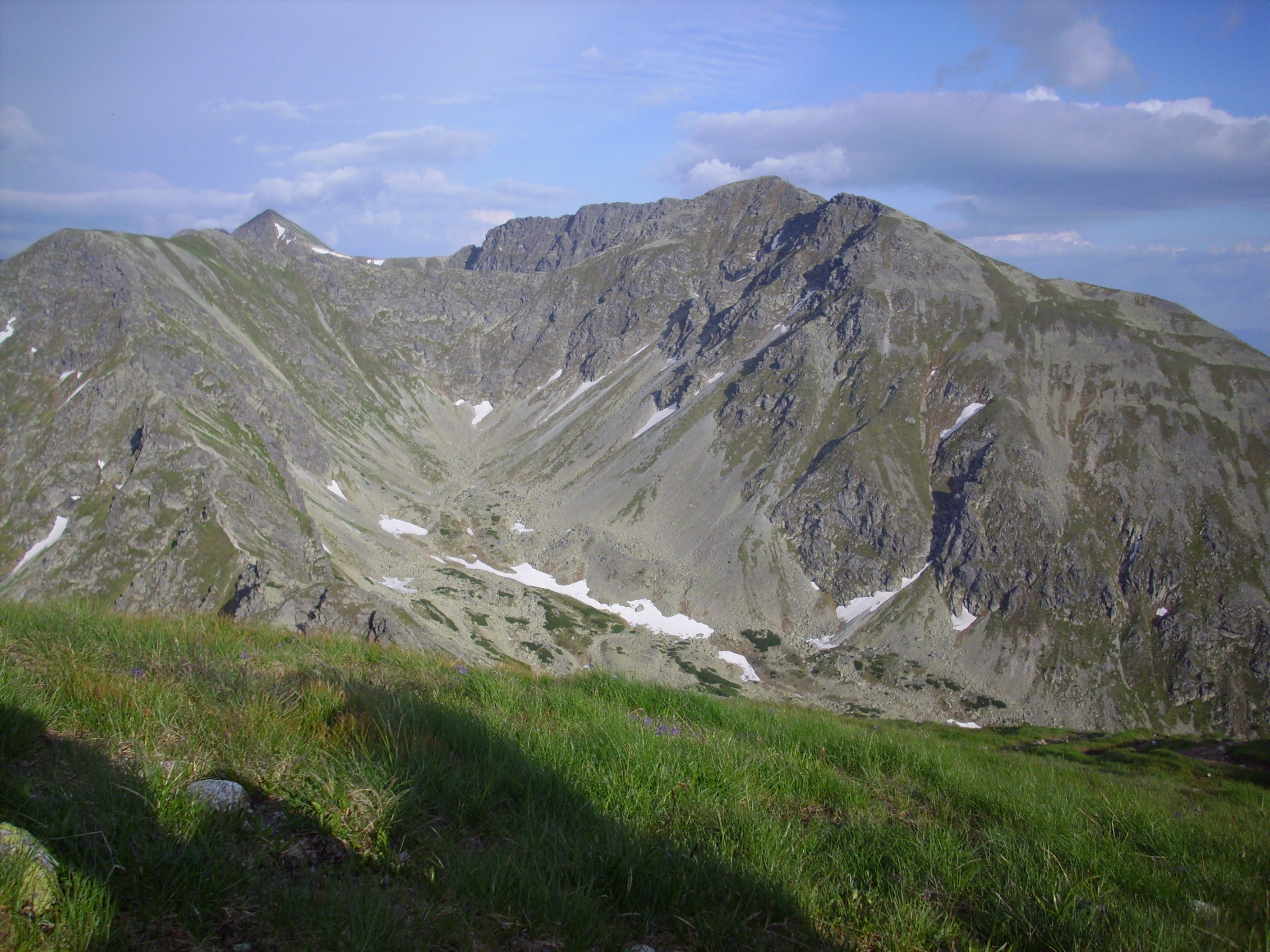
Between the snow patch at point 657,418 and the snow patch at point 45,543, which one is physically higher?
the snow patch at point 657,418

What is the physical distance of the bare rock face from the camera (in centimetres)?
10406

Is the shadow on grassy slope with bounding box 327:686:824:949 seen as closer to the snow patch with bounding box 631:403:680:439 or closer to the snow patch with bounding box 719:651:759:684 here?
the snow patch with bounding box 719:651:759:684

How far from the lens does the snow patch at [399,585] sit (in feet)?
375

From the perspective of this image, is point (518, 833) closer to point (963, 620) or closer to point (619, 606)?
point (619, 606)

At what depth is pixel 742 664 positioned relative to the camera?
11556 centimetres

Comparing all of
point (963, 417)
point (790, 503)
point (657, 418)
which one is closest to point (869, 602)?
point (790, 503)

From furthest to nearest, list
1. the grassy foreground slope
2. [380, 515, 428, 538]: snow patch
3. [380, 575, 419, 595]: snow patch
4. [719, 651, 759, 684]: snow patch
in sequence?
[380, 515, 428, 538]: snow patch → [380, 575, 419, 595]: snow patch → [719, 651, 759, 684]: snow patch → the grassy foreground slope

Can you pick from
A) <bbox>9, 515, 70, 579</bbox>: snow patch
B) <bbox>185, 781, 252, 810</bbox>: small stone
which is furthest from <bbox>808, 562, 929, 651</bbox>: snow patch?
<bbox>185, 781, 252, 810</bbox>: small stone

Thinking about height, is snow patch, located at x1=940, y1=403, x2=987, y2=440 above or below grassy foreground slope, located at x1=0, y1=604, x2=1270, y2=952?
above

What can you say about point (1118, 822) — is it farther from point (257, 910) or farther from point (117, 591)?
point (117, 591)

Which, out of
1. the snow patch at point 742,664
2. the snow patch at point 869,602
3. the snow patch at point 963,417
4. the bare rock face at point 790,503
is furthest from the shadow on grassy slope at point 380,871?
the snow patch at point 963,417

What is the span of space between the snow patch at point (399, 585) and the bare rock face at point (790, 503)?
238cm

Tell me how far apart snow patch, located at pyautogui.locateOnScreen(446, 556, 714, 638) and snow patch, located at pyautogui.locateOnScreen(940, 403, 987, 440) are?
68.7 metres

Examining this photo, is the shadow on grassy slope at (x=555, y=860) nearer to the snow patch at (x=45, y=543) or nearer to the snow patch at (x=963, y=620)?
the snow patch at (x=45, y=543)
